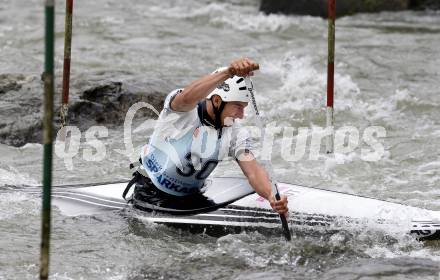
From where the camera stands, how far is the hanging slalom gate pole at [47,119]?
368cm

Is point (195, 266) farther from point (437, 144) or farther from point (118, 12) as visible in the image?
point (118, 12)

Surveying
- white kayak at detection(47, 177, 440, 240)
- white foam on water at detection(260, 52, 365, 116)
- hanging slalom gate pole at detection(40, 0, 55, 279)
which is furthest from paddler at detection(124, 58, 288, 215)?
white foam on water at detection(260, 52, 365, 116)

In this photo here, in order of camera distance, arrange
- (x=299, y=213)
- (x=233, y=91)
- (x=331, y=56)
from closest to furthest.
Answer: (x=233, y=91) < (x=299, y=213) < (x=331, y=56)

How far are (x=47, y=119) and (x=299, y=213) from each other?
8.79 ft

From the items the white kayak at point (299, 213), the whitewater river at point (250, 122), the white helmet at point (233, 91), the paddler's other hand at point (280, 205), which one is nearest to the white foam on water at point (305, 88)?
the whitewater river at point (250, 122)

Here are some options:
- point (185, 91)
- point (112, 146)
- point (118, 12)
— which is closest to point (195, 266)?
point (185, 91)

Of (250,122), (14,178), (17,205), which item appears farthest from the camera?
(250,122)

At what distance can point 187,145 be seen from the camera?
6020 millimetres

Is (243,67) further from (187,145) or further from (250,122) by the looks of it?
(250,122)

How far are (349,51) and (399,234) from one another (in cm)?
751

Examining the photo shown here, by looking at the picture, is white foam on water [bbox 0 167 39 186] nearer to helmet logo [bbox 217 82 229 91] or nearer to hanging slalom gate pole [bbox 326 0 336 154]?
helmet logo [bbox 217 82 229 91]

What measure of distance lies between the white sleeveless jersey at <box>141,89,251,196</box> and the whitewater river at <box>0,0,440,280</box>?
1.42 ft

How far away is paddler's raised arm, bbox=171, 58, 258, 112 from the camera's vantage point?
17.3 feet

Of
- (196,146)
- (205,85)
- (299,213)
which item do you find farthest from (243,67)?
(299,213)
